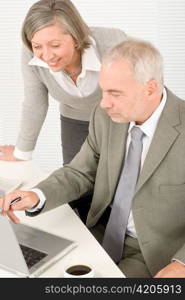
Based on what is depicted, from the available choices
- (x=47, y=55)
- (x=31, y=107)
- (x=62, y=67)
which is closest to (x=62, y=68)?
(x=62, y=67)

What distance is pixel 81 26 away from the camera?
2355 mm

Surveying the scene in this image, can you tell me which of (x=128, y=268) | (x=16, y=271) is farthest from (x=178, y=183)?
(x=16, y=271)

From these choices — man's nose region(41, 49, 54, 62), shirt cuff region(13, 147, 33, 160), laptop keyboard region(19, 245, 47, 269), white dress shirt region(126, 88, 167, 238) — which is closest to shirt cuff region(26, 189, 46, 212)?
laptop keyboard region(19, 245, 47, 269)

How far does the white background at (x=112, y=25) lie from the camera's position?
13.6ft

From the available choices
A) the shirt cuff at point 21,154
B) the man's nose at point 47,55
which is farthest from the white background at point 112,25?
the man's nose at point 47,55

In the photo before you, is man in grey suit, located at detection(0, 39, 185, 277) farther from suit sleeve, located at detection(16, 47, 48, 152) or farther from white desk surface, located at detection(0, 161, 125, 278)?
suit sleeve, located at detection(16, 47, 48, 152)

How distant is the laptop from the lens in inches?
62.7

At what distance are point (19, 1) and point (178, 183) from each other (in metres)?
2.74

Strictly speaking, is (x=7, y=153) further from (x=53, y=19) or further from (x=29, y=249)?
(x=29, y=249)

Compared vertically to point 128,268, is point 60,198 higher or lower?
higher

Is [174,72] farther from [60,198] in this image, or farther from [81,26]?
[60,198]

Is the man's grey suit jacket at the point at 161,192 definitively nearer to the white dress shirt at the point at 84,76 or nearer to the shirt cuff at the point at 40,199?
the shirt cuff at the point at 40,199

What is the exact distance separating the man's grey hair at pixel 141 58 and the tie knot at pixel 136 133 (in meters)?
0.22

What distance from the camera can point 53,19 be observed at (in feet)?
7.39
